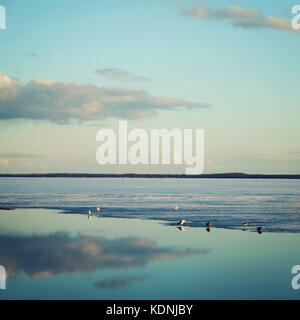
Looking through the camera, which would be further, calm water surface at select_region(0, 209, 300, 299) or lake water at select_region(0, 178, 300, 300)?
lake water at select_region(0, 178, 300, 300)

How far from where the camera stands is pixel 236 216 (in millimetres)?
41156

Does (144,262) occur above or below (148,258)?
below

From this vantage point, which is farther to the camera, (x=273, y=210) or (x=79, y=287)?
(x=273, y=210)

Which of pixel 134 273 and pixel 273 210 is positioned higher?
pixel 273 210

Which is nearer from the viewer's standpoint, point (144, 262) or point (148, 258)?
point (144, 262)

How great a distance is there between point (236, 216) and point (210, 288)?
23529 mm

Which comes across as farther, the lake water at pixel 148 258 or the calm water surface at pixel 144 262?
the lake water at pixel 148 258

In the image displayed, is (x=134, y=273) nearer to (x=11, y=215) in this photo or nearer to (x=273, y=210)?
(x=11, y=215)

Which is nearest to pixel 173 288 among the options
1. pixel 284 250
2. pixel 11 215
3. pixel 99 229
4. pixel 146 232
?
pixel 284 250
